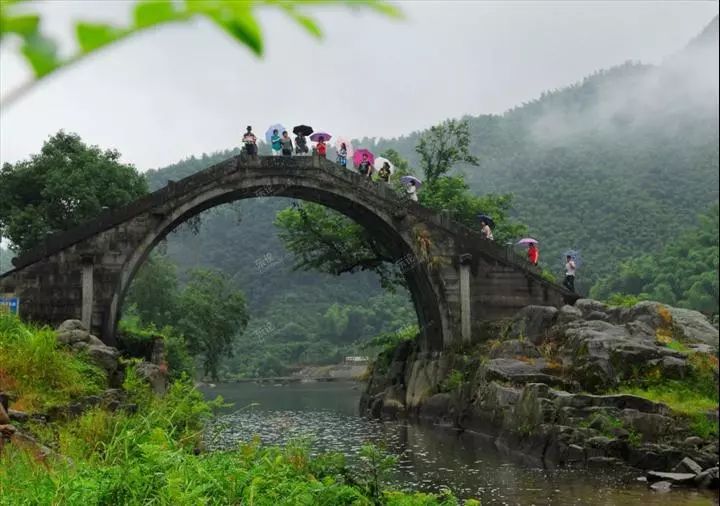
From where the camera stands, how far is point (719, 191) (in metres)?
1.45

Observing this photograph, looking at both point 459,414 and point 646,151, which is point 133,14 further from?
point 646,151

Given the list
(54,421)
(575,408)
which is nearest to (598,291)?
(575,408)

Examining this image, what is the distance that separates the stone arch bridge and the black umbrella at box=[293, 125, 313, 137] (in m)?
1.53

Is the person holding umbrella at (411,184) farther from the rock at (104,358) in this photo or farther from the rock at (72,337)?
the rock at (104,358)

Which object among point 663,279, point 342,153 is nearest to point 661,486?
point 663,279

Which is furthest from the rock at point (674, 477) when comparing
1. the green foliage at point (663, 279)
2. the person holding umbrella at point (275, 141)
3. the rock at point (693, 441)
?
the person holding umbrella at point (275, 141)

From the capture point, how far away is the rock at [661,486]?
1100 centimetres

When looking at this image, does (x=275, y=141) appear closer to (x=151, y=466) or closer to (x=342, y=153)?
(x=342, y=153)

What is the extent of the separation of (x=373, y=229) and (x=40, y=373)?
1432 centimetres

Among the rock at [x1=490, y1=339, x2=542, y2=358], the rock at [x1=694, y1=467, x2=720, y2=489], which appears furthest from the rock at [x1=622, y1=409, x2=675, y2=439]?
the rock at [x1=490, y1=339, x2=542, y2=358]

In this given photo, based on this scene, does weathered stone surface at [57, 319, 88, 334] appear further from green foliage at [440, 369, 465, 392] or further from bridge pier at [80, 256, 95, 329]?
green foliage at [440, 369, 465, 392]

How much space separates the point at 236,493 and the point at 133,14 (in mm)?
6262

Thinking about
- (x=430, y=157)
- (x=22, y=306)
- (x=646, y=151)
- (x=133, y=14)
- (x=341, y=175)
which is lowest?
(x=133, y=14)

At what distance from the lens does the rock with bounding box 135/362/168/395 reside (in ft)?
49.0
